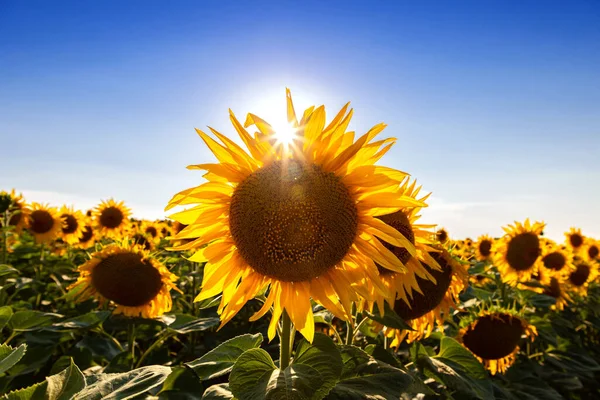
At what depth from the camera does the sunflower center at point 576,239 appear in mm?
12136

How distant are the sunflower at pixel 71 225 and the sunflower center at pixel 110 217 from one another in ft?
1.29

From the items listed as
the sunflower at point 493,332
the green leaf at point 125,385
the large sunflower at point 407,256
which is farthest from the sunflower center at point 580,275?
the green leaf at point 125,385

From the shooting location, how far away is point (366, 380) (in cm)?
191

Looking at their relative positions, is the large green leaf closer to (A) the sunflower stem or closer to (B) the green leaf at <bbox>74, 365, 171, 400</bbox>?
(A) the sunflower stem

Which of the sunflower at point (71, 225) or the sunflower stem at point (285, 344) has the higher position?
the sunflower stem at point (285, 344)

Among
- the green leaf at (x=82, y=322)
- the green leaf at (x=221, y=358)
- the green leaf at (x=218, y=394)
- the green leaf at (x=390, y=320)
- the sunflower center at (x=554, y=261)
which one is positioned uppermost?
the sunflower center at (x=554, y=261)

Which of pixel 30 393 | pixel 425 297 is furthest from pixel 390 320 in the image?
pixel 30 393

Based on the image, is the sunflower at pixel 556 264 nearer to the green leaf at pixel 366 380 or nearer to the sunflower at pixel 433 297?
the sunflower at pixel 433 297

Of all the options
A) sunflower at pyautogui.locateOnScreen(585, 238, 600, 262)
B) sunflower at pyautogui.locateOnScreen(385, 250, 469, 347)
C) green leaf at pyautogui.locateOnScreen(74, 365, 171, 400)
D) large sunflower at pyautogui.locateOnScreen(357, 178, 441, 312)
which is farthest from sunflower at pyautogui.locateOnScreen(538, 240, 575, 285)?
green leaf at pyautogui.locateOnScreen(74, 365, 171, 400)

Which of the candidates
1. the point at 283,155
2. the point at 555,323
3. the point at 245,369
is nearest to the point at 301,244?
the point at 283,155

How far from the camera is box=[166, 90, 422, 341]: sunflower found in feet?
6.23

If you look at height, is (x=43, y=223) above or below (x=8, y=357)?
below

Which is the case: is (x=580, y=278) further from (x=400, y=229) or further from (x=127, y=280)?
(x=127, y=280)

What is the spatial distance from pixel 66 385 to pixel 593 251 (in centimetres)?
1314
